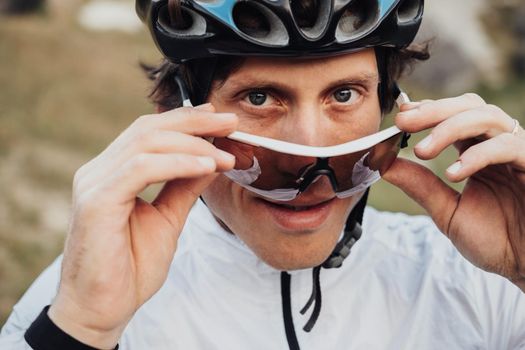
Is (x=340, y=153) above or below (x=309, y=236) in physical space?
above

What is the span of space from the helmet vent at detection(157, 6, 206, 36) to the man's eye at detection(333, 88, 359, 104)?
49 centimetres

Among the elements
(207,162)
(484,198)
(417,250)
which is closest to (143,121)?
(207,162)

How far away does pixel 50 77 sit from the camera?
10.8m

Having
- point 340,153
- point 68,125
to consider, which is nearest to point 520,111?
point 68,125

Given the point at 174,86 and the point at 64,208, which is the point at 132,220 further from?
the point at 64,208

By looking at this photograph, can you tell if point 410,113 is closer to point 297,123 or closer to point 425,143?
point 425,143

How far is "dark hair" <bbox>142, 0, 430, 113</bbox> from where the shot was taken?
231 centimetres

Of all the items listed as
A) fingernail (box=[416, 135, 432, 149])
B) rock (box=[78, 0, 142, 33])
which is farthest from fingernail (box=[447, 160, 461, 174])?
rock (box=[78, 0, 142, 33])

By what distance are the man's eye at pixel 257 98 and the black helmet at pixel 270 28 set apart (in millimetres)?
180

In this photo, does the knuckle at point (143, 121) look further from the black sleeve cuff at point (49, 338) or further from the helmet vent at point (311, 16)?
the black sleeve cuff at point (49, 338)

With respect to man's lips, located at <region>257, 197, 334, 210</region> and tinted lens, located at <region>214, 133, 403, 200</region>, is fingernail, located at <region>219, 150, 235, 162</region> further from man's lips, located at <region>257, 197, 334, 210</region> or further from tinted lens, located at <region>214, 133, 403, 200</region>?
man's lips, located at <region>257, 197, 334, 210</region>

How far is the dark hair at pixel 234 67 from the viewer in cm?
231

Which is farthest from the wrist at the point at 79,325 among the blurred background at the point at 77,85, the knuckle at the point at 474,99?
the blurred background at the point at 77,85

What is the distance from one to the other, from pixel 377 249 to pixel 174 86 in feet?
3.55
